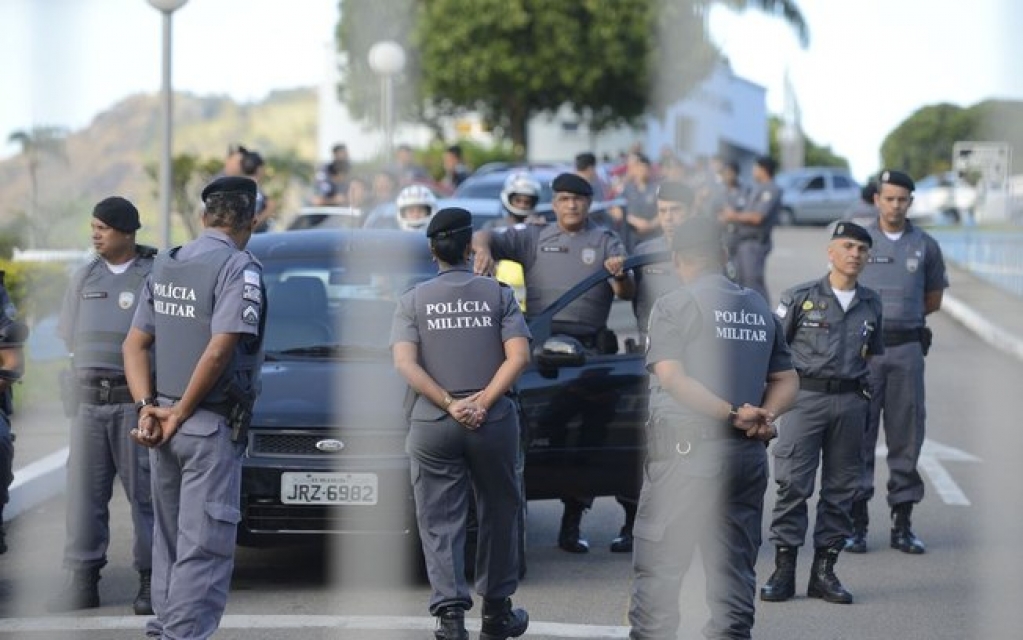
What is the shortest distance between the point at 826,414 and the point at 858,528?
3.66ft

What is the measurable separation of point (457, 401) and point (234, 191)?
1.03 meters

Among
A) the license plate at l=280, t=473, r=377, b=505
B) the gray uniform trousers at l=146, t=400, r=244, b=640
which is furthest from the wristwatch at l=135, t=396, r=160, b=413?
the license plate at l=280, t=473, r=377, b=505

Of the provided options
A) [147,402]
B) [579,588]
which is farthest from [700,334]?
[579,588]

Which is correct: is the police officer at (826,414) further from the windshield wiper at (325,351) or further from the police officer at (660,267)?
the windshield wiper at (325,351)

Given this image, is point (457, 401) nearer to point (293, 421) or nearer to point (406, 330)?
point (406, 330)

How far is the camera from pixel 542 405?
7371 mm

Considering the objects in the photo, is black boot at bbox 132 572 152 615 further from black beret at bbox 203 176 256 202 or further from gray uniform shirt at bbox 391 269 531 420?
black beret at bbox 203 176 256 202

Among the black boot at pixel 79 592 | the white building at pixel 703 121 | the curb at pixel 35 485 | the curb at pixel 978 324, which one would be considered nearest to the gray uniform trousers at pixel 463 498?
the black boot at pixel 79 592

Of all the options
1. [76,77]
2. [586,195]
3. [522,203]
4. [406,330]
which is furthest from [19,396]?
[76,77]

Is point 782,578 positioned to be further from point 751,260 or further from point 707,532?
point 751,260

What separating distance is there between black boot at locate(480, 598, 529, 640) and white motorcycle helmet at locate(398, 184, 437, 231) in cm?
445

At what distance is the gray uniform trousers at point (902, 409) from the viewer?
26.0 ft

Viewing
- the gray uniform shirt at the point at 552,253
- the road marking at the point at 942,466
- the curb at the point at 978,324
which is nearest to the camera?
the gray uniform shirt at the point at 552,253

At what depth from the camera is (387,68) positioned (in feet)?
11.5
